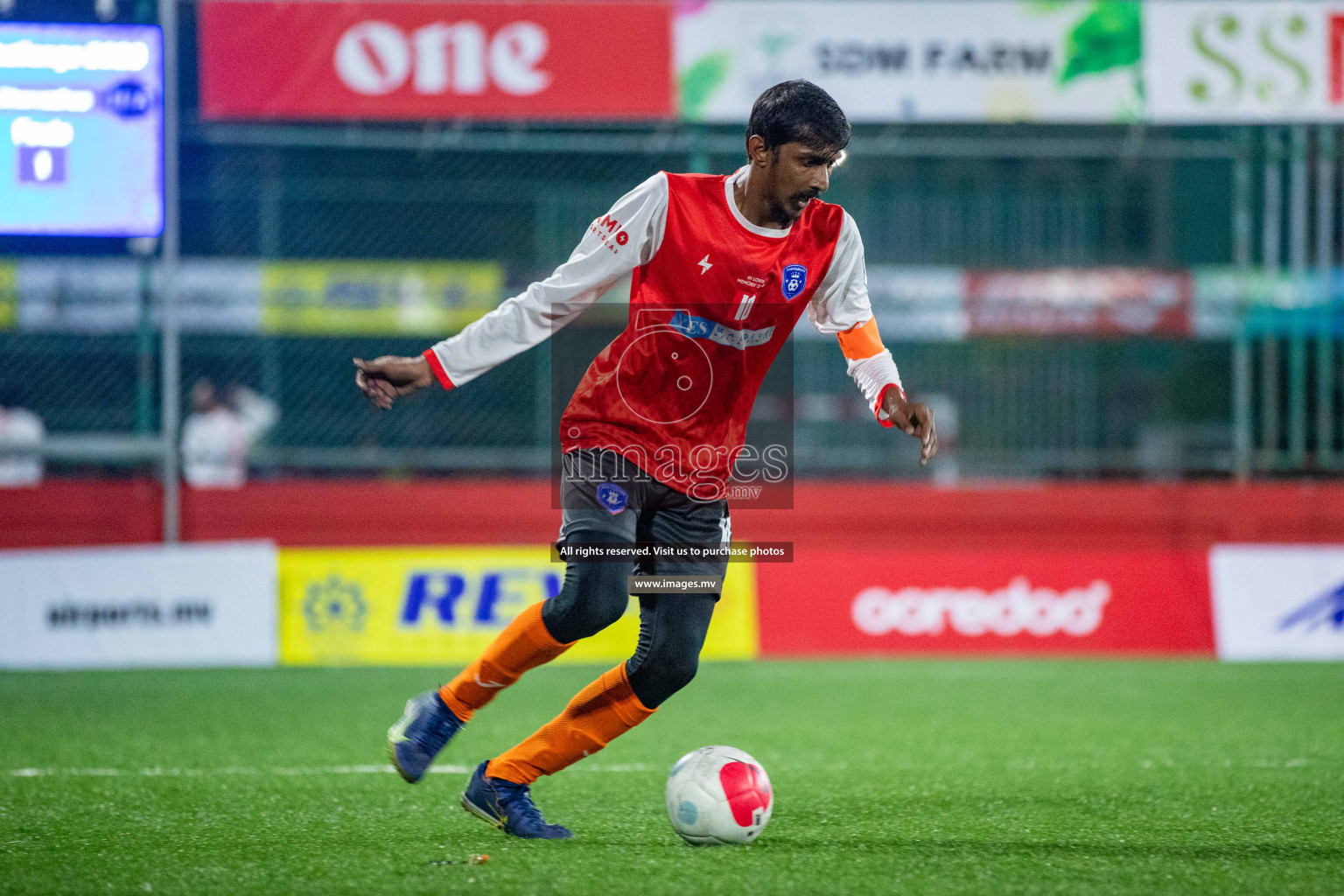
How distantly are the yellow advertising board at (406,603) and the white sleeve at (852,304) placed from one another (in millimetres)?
5452

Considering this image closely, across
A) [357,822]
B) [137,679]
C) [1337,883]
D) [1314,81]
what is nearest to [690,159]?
[1314,81]

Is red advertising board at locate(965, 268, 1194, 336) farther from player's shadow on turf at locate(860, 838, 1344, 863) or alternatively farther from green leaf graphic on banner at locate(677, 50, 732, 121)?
player's shadow on turf at locate(860, 838, 1344, 863)

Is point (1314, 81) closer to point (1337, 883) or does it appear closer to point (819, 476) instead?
point (819, 476)

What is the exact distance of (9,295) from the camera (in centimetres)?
1172

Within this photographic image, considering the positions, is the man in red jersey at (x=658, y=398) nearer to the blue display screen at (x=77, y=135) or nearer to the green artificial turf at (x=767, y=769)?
the green artificial turf at (x=767, y=769)

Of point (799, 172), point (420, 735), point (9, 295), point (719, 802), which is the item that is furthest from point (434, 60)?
point (719, 802)

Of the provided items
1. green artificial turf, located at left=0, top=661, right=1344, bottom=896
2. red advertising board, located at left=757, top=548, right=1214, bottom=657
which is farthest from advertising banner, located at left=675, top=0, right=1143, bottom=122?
green artificial turf, located at left=0, top=661, right=1344, bottom=896

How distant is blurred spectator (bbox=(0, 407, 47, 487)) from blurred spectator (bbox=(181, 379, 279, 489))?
3.48ft

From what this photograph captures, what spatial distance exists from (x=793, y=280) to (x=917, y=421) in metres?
0.55

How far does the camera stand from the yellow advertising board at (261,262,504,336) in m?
12.1

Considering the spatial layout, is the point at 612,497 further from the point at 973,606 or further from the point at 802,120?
the point at 973,606

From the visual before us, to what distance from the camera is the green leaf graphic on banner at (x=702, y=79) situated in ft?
35.7

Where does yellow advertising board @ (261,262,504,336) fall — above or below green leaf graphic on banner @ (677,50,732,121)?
below

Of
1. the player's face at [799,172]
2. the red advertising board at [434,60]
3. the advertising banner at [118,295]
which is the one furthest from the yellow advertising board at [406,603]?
Result: the player's face at [799,172]
